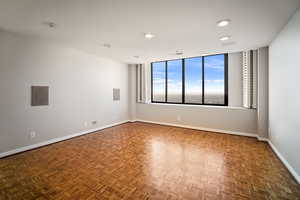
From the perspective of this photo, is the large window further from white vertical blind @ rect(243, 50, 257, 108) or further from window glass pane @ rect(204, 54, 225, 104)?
white vertical blind @ rect(243, 50, 257, 108)

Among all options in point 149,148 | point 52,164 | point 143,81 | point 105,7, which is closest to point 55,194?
point 52,164

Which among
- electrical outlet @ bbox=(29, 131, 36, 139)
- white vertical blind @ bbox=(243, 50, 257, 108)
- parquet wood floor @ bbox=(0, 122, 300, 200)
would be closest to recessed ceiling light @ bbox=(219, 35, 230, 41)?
white vertical blind @ bbox=(243, 50, 257, 108)

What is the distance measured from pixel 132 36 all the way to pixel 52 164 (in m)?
2.77

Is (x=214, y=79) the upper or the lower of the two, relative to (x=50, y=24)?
lower

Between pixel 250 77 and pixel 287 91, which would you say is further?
pixel 250 77

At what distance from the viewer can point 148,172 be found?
231 cm

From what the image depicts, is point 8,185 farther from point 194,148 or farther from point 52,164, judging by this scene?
point 194,148

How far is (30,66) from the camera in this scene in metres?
3.17

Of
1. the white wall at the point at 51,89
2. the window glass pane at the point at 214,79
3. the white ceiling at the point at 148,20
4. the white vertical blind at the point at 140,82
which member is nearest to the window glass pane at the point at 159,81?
the white vertical blind at the point at 140,82

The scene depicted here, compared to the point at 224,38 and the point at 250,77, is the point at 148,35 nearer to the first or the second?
the point at 224,38

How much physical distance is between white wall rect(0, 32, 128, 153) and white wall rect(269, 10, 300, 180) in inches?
177

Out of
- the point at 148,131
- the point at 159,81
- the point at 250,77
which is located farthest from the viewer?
the point at 159,81

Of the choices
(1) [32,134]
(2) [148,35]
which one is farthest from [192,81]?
(1) [32,134]

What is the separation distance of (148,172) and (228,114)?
3.23 m
